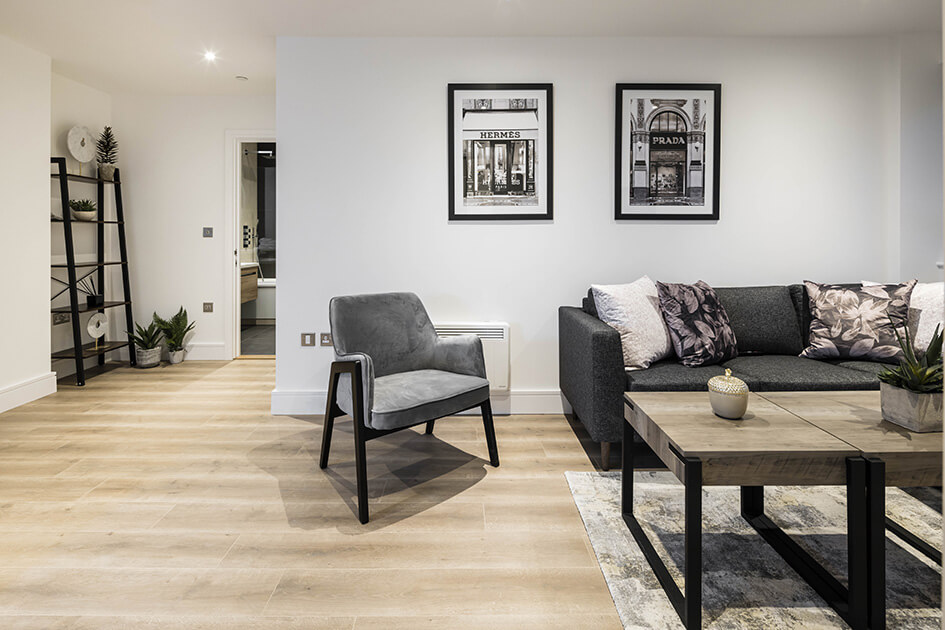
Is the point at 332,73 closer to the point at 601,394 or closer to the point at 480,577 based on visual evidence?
the point at 601,394

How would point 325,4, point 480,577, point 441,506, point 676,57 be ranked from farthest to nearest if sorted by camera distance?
point 676,57
point 325,4
point 441,506
point 480,577

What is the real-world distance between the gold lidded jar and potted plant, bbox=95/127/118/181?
5.28 m

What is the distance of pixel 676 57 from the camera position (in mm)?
3646

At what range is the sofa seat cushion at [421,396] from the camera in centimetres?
238

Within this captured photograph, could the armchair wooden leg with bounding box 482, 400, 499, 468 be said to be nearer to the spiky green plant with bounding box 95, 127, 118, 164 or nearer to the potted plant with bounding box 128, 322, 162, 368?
the potted plant with bounding box 128, 322, 162, 368

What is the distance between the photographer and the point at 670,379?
2.77m

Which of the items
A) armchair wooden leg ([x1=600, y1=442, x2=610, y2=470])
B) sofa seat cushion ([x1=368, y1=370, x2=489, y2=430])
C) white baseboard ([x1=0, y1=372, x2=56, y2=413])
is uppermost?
sofa seat cushion ([x1=368, y1=370, x2=489, y2=430])

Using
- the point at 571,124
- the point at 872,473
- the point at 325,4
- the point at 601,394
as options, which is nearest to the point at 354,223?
the point at 325,4

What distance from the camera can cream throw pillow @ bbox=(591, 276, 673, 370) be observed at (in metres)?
2.98

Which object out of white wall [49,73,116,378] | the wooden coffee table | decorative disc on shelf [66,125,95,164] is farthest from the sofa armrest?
decorative disc on shelf [66,125,95,164]

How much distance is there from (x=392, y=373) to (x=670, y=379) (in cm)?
137

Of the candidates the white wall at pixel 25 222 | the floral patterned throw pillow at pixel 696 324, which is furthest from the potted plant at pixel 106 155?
the floral patterned throw pillow at pixel 696 324

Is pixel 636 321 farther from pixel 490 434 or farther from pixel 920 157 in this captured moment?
pixel 920 157

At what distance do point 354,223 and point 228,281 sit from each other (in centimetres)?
226
